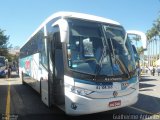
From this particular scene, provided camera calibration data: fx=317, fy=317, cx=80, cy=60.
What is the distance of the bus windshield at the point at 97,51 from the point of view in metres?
8.89

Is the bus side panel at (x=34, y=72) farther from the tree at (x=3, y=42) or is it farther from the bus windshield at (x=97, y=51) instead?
the tree at (x=3, y=42)

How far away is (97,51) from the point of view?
9.18 metres

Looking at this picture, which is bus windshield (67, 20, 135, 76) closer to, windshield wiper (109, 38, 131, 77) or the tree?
windshield wiper (109, 38, 131, 77)

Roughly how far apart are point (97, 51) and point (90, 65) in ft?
1.85

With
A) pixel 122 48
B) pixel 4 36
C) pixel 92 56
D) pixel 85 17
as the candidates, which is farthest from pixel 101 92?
pixel 4 36

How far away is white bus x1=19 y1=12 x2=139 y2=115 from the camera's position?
28.3 ft

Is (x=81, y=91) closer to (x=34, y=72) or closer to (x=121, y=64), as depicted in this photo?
(x=121, y=64)

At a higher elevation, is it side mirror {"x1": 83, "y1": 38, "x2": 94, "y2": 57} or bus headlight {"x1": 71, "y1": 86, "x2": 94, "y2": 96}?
side mirror {"x1": 83, "y1": 38, "x2": 94, "y2": 57}

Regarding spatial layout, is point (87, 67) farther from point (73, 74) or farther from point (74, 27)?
point (74, 27)

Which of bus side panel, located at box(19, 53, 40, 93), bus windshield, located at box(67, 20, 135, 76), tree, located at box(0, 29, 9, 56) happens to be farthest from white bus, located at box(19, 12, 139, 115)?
tree, located at box(0, 29, 9, 56)

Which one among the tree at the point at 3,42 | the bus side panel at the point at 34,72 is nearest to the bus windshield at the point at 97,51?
the bus side panel at the point at 34,72

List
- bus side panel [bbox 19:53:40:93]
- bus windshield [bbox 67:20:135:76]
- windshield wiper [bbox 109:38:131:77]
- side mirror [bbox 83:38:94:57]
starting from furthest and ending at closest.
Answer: bus side panel [bbox 19:53:40:93]
windshield wiper [bbox 109:38:131:77]
side mirror [bbox 83:38:94:57]
bus windshield [bbox 67:20:135:76]

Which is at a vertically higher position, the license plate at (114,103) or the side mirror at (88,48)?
the side mirror at (88,48)

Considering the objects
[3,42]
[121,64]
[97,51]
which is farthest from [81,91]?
[3,42]
